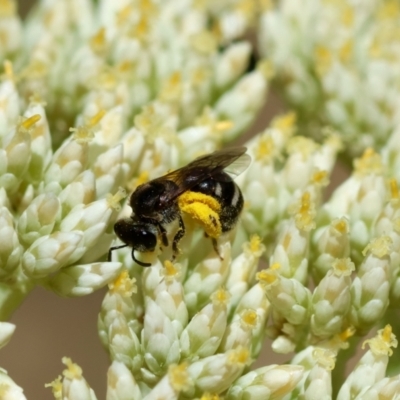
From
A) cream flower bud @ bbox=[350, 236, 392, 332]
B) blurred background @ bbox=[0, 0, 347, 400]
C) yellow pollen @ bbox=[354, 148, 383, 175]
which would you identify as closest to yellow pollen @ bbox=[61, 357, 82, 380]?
cream flower bud @ bbox=[350, 236, 392, 332]

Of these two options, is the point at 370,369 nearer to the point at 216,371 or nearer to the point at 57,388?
the point at 216,371

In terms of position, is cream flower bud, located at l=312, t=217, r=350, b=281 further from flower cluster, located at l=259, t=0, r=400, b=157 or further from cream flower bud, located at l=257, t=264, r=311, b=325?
flower cluster, located at l=259, t=0, r=400, b=157

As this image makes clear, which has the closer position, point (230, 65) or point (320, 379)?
point (320, 379)

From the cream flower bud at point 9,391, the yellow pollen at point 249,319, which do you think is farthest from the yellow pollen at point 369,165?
the cream flower bud at point 9,391

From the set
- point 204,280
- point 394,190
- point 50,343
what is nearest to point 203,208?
point 204,280

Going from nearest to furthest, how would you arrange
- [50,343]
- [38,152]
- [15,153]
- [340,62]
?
[15,153]
[38,152]
[340,62]
[50,343]
